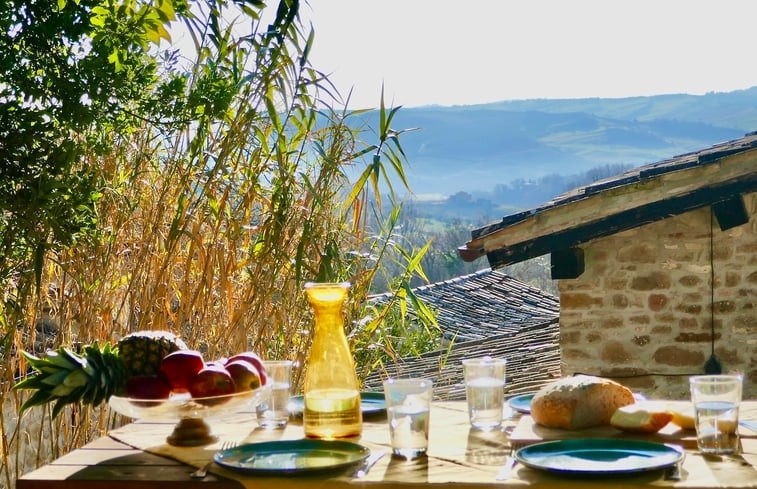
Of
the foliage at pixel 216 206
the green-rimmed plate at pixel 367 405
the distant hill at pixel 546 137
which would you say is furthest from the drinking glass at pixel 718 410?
the distant hill at pixel 546 137

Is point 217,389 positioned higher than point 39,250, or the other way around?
point 39,250

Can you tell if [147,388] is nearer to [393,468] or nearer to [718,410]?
[393,468]

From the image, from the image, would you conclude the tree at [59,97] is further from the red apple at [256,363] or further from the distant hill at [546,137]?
the distant hill at [546,137]

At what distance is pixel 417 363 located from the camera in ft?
32.1

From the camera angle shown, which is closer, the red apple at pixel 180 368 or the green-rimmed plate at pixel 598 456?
the green-rimmed plate at pixel 598 456

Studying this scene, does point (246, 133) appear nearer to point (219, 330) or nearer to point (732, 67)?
point (219, 330)

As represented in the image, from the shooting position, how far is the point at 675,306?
586 centimetres

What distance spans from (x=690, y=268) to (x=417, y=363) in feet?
14.1

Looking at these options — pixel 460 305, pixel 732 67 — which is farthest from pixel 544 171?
pixel 460 305

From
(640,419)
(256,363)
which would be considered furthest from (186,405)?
(640,419)

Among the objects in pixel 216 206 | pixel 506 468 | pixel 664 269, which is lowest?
pixel 506 468

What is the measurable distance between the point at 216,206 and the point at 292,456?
5.21 feet

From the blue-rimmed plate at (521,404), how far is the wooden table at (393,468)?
0.15 feet

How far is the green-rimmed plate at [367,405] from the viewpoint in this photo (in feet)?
7.47
